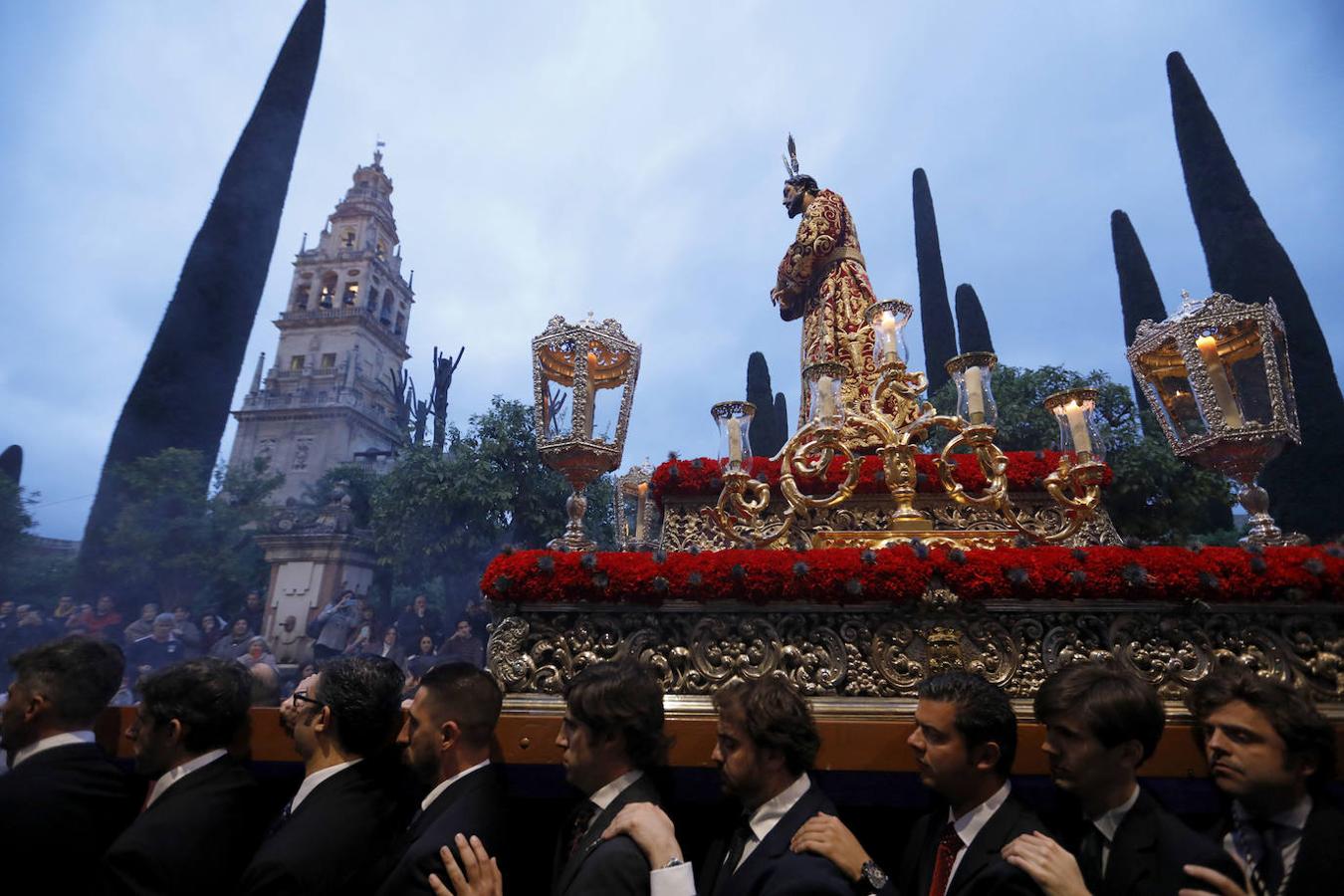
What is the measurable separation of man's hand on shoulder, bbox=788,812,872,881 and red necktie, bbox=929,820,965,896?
0.34 metres

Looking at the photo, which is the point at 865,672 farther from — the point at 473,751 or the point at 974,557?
the point at 473,751

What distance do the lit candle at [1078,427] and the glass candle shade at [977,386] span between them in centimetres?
45

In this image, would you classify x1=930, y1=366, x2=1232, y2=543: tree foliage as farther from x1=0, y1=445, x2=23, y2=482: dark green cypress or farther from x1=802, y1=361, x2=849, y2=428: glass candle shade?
x1=0, y1=445, x2=23, y2=482: dark green cypress

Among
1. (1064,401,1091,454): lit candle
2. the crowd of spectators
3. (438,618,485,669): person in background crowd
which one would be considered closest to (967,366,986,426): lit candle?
(1064,401,1091,454): lit candle

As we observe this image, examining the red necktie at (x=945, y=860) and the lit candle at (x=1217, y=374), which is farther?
the lit candle at (x=1217, y=374)

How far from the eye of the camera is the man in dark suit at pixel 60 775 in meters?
2.30

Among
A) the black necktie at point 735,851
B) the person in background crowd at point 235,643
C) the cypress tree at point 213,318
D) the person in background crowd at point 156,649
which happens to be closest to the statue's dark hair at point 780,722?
the black necktie at point 735,851

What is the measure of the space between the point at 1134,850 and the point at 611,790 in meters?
1.61

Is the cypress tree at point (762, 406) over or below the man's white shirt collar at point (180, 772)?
over

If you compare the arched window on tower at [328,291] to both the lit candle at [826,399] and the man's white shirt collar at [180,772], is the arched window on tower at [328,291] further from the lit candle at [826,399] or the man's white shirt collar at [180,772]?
the man's white shirt collar at [180,772]

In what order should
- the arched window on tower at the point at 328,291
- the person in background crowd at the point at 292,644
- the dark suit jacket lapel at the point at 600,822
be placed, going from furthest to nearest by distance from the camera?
the arched window on tower at the point at 328,291, the person in background crowd at the point at 292,644, the dark suit jacket lapel at the point at 600,822

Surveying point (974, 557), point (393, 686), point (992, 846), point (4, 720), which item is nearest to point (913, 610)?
point (974, 557)

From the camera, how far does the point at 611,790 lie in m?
2.31

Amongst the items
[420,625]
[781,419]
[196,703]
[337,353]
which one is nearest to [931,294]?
[781,419]
